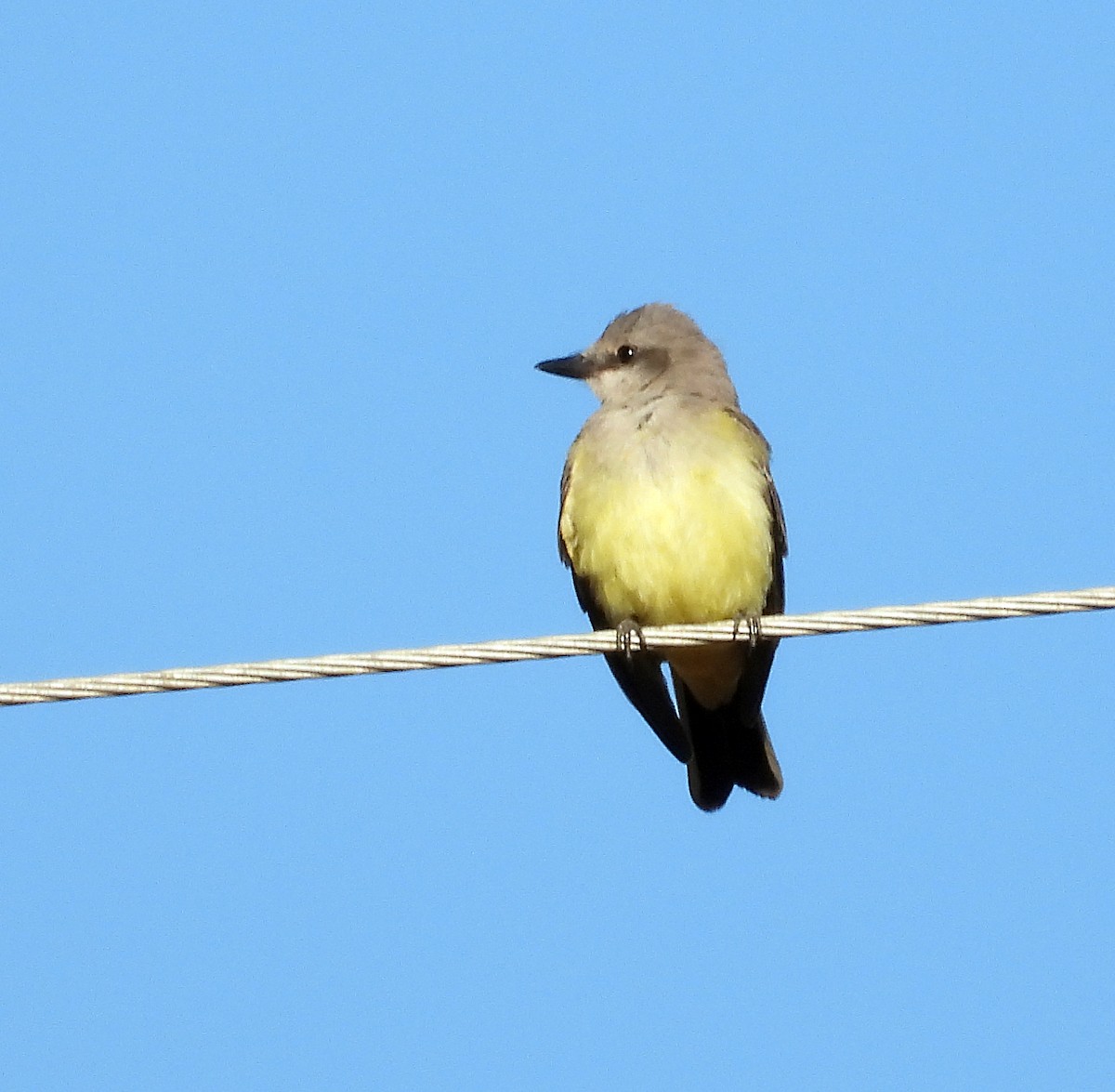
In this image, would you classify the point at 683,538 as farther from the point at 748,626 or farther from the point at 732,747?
the point at 732,747

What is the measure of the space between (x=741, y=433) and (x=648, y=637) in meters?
1.76

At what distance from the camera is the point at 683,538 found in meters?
6.87

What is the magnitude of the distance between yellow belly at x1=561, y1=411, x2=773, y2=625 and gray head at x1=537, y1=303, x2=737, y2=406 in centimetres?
56

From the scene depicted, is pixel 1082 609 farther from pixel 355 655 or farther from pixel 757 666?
pixel 757 666

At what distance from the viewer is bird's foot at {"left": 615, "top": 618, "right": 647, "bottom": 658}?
20.9 feet

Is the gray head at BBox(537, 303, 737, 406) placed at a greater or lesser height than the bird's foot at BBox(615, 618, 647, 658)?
greater

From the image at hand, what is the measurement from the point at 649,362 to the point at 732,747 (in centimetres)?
159

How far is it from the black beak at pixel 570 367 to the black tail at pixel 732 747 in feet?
4.41

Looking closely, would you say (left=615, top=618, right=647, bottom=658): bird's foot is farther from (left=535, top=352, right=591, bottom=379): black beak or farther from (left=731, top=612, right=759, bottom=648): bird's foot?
(left=535, top=352, right=591, bottom=379): black beak

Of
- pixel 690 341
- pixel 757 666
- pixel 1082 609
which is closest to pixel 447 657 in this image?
pixel 1082 609

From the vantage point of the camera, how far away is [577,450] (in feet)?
24.5

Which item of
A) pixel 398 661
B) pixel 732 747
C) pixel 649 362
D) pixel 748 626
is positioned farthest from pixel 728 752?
pixel 398 661

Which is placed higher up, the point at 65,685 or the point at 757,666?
the point at 757,666

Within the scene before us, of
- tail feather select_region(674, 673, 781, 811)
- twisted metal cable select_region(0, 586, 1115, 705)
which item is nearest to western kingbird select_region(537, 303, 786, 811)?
tail feather select_region(674, 673, 781, 811)
